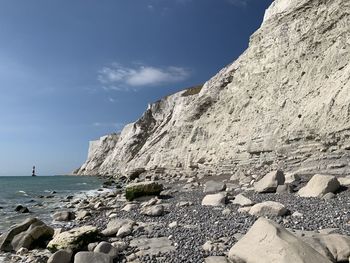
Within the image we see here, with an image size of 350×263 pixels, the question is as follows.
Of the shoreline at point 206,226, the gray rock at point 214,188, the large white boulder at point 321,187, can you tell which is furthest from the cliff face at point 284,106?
the shoreline at point 206,226

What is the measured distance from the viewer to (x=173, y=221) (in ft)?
35.7

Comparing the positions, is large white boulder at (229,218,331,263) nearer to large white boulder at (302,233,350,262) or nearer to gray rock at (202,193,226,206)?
large white boulder at (302,233,350,262)

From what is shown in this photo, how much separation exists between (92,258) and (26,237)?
3.79 metres

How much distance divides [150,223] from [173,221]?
849 mm

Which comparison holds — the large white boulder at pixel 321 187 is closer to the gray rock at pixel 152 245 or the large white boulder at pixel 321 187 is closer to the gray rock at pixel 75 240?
the gray rock at pixel 152 245

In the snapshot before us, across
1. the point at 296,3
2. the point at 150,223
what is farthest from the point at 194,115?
the point at 150,223

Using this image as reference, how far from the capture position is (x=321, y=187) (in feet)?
39.7

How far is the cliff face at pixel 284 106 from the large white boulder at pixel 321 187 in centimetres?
392

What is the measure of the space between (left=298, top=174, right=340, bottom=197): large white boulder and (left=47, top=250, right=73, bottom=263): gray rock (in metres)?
8.51

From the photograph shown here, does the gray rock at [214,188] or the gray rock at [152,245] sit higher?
the gray rock at [214,188]

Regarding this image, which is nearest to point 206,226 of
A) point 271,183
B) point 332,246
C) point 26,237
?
point 332,246

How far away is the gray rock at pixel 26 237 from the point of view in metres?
9.85

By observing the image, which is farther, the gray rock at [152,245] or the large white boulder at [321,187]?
the large white boulder at [321,187]

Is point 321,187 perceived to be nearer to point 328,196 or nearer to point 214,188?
point 328,196
